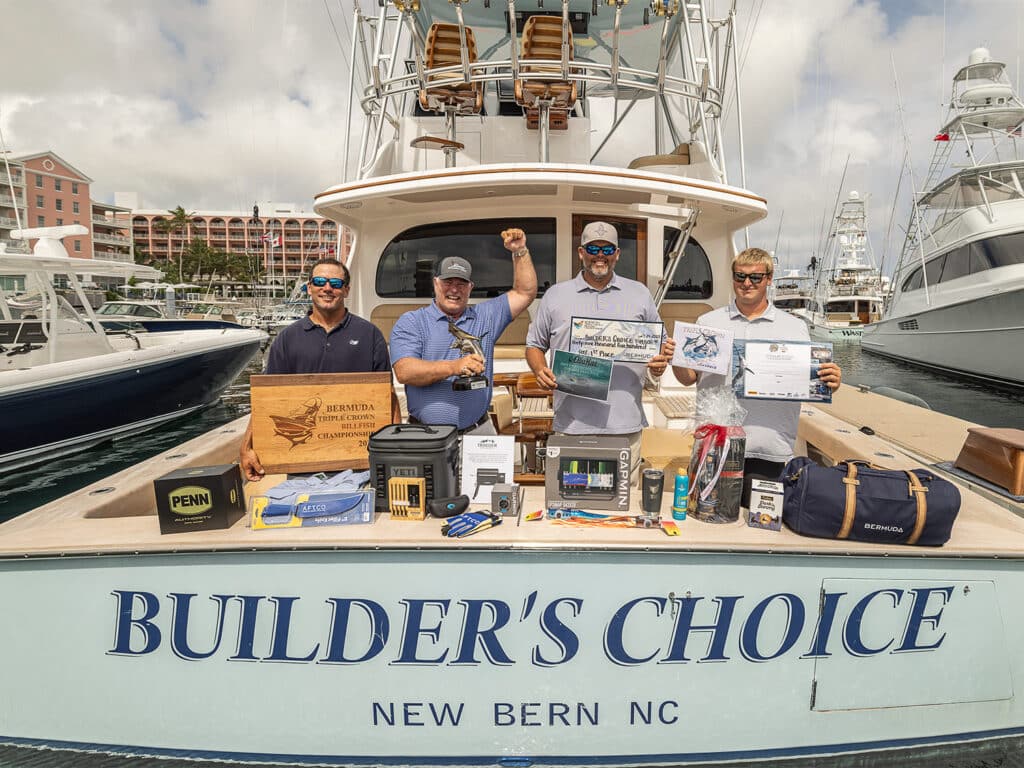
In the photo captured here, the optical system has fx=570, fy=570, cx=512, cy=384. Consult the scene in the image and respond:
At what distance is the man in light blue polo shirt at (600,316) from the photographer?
8.95 ft

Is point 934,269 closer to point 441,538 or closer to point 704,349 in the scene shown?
point 704,349

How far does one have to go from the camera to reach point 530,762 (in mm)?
2131

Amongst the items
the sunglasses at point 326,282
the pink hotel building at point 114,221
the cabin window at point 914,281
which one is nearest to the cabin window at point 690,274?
the sunglasses at point 326,282

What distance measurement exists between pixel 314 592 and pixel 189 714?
0.67 metres

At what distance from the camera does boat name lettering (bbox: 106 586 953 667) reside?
2014mm

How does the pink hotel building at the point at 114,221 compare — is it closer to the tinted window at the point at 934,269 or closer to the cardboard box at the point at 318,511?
the tinted window at the point at 934,269

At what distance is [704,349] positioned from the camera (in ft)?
7.99

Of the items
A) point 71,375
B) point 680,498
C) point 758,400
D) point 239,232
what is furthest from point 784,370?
point 239,232

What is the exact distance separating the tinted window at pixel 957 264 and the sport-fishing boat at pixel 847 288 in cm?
810

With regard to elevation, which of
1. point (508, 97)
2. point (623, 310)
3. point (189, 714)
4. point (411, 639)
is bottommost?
point (189, 714)

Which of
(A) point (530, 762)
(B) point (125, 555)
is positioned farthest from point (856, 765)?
(B) point (125, 555)

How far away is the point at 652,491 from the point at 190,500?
1.71 metres

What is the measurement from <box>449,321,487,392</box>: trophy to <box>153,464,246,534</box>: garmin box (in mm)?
1010

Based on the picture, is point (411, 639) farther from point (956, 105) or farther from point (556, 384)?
point (956, 105)
